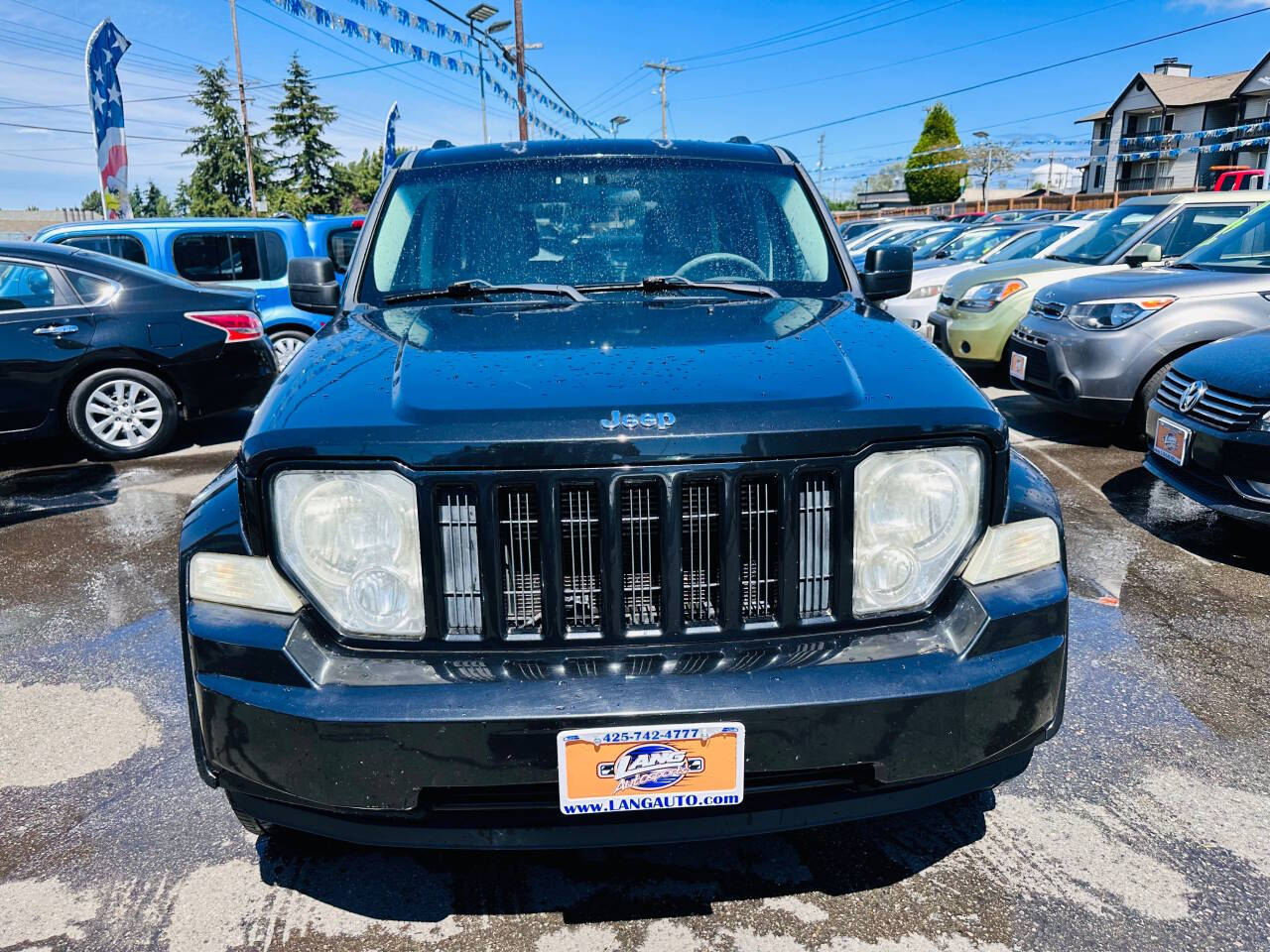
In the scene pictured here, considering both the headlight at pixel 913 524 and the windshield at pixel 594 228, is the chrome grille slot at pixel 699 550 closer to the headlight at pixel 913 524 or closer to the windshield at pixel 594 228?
the headlight at pixel 913 524

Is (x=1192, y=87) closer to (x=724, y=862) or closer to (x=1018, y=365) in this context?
(x=1018, y=365)

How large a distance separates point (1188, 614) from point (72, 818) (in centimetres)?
421

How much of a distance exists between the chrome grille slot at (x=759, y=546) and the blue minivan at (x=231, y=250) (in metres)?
9.02

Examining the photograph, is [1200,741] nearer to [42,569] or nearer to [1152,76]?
[42,569]

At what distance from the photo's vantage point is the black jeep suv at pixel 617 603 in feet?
5.98

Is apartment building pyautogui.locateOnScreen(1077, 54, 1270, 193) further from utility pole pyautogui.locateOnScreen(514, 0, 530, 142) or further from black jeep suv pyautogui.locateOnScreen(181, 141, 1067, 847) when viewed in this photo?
black jeep suv pyautogui.locateOnScreen(181, 141, 1067, 847)

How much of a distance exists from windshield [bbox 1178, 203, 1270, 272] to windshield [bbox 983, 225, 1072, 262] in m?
4.14

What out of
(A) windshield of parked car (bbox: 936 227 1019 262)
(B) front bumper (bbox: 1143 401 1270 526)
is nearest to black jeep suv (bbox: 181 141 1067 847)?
(B) front bumper (bbox: 1143 401 1270 526)

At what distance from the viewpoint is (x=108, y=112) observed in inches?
614

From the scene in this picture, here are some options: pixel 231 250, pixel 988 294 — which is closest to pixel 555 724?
pixel 988 294

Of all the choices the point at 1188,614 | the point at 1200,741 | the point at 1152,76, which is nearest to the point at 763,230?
the point at 1200,741

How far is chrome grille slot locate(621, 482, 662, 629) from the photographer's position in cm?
192

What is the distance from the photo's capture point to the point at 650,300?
281 cm

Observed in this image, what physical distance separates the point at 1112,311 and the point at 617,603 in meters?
6.07
